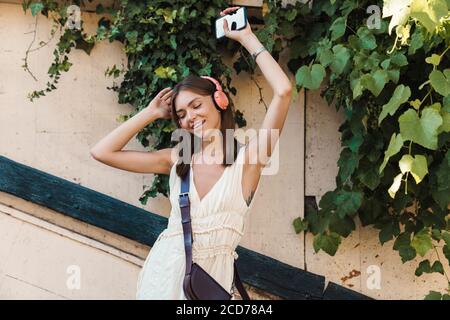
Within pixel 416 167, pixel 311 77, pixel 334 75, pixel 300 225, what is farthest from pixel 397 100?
pixel 300 225

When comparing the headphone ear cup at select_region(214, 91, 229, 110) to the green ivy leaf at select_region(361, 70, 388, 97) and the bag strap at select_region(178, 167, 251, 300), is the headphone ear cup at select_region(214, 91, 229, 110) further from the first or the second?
the green ivy leaf at select_region(361, 70, 388, 97)

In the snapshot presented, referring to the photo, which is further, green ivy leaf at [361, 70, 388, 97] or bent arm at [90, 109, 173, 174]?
green ivy leaf at [361, 70, 388, 97]

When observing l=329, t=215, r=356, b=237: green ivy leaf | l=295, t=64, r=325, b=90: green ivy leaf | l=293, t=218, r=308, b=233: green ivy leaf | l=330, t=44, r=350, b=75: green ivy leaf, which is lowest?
l=329, t=215, r=356, b=237: green ivy leaf

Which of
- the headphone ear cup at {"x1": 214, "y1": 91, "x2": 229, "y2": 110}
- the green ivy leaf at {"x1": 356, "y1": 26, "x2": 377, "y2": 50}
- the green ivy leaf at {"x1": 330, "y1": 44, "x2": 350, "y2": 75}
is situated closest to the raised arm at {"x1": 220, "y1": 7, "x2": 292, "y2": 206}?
the headphone ear cup at {"x1": 214, "y1": 91, "x2": 229, "y2": 110}

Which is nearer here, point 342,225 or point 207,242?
point 207,242

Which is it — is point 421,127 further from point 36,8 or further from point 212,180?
point 36,8

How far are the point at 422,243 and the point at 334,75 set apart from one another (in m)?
1.03

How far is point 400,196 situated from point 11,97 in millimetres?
2179

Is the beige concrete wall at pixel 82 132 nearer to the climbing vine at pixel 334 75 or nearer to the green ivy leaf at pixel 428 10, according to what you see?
the climbing vine at pixel 334 75

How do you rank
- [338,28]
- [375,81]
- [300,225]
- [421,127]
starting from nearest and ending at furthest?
1. [421,127]
2. [375,81]
3. [338,28]
4. [300,225]

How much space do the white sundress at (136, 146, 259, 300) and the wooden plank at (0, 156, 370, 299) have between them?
120cm

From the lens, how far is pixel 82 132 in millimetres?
4230

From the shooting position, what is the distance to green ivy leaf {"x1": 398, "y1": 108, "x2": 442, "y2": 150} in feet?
9.98

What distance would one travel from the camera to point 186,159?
123 inches
